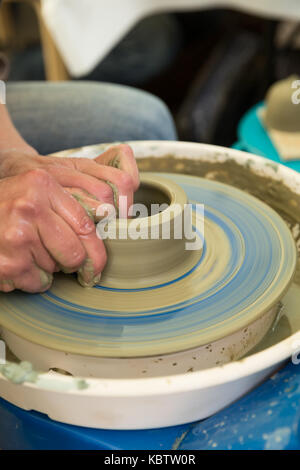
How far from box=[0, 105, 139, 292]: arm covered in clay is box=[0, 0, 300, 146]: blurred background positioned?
1.53 metres

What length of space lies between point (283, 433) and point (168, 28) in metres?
2.47

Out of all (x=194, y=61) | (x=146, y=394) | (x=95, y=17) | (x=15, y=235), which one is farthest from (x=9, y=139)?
(x=194, y=61)

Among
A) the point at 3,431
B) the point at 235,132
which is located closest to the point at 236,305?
the point at 3,431

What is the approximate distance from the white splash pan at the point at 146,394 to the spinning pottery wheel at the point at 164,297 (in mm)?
70

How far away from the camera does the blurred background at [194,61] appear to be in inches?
92.0

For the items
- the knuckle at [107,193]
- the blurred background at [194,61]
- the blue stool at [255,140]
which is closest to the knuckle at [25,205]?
the knuckle at [107,193]

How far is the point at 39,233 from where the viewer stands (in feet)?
2.29

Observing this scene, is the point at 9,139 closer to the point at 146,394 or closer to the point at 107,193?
the point at 107,193

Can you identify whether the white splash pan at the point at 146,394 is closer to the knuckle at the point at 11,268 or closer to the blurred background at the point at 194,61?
the knuckle at the point at 11,268

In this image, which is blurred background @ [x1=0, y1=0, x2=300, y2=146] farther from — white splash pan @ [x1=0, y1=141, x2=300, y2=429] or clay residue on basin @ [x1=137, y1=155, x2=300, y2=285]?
white splash pan @ [x1=0, y1=141, x2=300, y2=429]

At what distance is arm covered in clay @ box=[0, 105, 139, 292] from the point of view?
687 mm

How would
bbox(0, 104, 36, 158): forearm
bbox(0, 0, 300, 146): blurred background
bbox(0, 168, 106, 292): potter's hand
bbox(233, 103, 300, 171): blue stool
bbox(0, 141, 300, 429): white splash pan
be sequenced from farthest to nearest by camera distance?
bbox(0, 0, 300, 146): blurred background
bbox(233, 103, 300, 171): blue stool
bbox(0, 104, 36, 158): forearm
bbox(0, 168, 106, 292): potter's hand
bbox(0, 141, 300, 429): white splash pan

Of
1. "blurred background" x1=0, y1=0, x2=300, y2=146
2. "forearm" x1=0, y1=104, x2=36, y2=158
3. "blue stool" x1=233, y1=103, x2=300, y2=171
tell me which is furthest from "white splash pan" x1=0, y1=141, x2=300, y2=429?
"blurred background" x1=0, y1=0, x2=300, y2=146

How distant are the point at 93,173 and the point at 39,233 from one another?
0.16 meters
